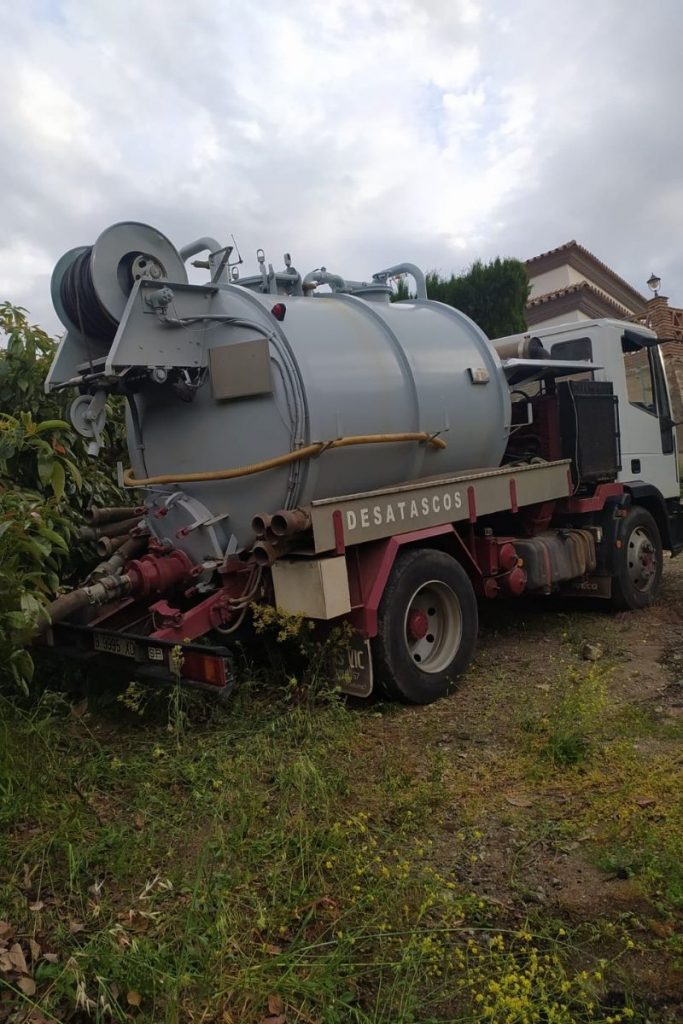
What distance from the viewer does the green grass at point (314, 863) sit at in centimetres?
229

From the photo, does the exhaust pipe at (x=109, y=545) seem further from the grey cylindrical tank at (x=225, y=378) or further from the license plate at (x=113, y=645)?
the license plate at (x=113, y=645)

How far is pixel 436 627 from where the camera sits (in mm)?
5309

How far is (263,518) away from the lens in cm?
427

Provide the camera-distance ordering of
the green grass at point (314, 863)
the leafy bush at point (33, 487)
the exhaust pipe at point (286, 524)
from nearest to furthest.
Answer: the green grass at point (314, 863) < the leafy bush at point (33, 487) < the exhaust pipe at point (286, 524)

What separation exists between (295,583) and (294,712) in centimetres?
71

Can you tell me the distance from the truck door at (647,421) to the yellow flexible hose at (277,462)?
3.30 metres

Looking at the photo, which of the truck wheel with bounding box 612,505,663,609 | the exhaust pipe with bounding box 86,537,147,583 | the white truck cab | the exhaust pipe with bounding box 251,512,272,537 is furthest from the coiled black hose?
the truck wheel with bounding box 612,505,663,609

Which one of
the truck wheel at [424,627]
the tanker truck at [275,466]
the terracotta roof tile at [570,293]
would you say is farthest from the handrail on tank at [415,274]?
the terracotta roof tile at [570,293]

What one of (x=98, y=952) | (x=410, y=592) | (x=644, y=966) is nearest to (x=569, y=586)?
(x=410, y=592)

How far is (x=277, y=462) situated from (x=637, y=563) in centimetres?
449

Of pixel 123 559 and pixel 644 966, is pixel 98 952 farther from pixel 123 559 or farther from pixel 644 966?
pixel 123 559

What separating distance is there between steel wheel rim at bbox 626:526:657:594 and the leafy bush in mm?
4754

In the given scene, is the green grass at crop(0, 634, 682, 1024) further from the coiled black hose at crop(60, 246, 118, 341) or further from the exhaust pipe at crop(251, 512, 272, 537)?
the coiled black hose at crop(60, 246, 118, 341)

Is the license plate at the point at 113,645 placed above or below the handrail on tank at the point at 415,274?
below
